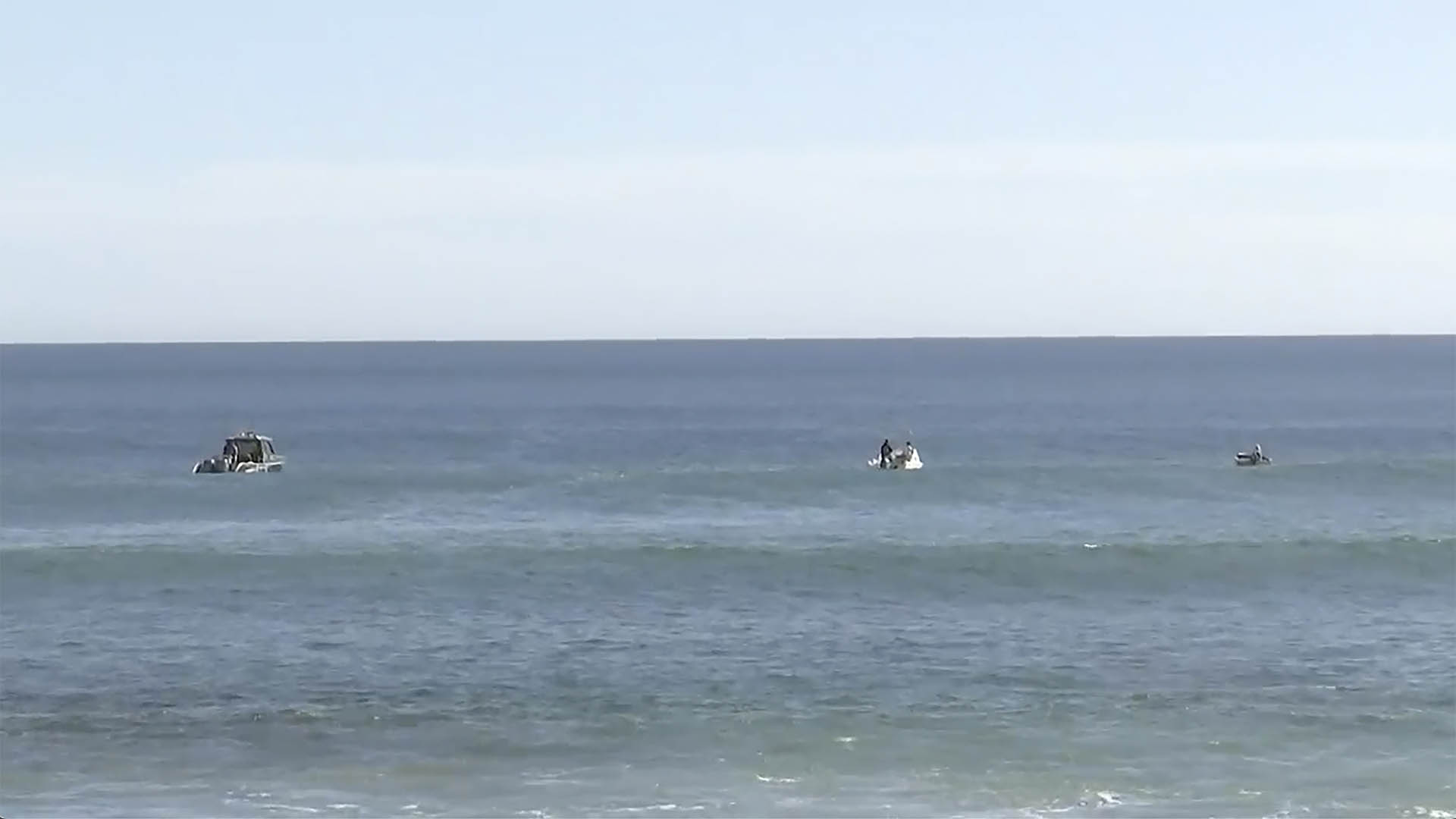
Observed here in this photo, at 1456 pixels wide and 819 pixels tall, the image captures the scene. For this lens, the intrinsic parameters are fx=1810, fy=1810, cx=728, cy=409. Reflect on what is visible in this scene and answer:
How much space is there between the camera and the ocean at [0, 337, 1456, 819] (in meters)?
28.2

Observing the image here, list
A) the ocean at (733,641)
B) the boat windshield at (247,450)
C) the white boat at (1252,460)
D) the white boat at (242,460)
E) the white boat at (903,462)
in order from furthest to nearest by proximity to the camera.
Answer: the boat windshield at (247,450), the white boat at (242,460), the white boat at (1252,460), the white boat at (903,462), the ocean at (733,641)

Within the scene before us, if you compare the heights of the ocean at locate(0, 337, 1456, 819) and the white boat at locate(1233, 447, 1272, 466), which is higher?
the white boat at locate(1233, 447, 1272, 466)

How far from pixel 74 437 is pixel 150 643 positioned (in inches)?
3224

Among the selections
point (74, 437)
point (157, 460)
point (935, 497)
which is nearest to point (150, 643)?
point (935, 497)

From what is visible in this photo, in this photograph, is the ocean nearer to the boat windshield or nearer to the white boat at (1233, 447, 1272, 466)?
the white boat at (1233, 447, 1272, 466)

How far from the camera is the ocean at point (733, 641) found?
28188 millimetres

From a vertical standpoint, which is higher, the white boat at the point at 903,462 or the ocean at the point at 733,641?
the white boat at the point at 903,462

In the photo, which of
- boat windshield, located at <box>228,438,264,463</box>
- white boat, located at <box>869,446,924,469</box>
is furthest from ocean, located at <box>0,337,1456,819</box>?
boat windshield, located at <box>228,438,264,463</box>

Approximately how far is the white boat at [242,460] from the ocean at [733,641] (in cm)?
A: 193

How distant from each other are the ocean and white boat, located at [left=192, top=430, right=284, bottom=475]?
6.33 ft

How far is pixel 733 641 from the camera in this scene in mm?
39969

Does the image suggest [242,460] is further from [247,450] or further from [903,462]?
[903,462]

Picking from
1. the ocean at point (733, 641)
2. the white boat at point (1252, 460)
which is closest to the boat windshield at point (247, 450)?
the ocean at point (733, 641)

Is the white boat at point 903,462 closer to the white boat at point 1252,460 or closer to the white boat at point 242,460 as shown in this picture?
the white boat at point 1252,460
